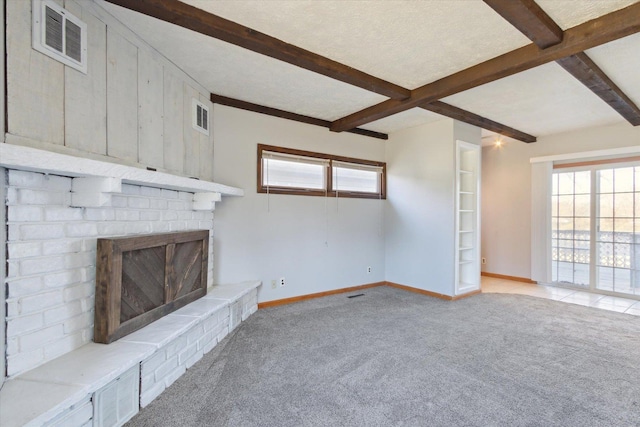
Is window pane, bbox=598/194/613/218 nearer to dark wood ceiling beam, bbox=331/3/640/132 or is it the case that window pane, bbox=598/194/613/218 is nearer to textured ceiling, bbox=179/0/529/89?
dark wood ceiling beam, bbox=331/3/640/132

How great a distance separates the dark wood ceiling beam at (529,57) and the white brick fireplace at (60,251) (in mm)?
2581

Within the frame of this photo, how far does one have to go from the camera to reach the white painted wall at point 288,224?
3744 millimetres

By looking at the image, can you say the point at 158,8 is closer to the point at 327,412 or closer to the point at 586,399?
the point at 327,412

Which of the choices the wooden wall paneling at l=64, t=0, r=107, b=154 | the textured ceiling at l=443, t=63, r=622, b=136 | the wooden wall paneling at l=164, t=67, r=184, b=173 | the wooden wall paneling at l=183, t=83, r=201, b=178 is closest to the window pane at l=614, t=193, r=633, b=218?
the textured ceiling at l=443, t=63, r=622, b=136

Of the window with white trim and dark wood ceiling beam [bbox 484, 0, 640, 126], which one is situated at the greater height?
dark wood ceiling beam [bbox 484, 0, 640, 126]

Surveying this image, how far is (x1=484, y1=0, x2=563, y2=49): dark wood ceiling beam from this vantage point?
6.09 ft

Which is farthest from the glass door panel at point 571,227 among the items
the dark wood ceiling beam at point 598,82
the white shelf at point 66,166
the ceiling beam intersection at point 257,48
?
the white shelf at point 66,166

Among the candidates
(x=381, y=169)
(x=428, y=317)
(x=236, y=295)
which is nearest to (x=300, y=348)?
(x=236, y=295)

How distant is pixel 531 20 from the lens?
2.03 m

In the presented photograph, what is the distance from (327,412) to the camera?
6.27ft

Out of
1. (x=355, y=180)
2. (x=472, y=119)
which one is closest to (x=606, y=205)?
(x=472, y=119)

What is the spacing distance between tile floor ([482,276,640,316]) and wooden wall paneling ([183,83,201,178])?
14.9ft

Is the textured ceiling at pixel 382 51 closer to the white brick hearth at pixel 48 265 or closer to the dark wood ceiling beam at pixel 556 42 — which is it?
the dark wood ceiling beam at pixel 556 42

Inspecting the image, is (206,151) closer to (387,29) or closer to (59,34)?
(59,34)
